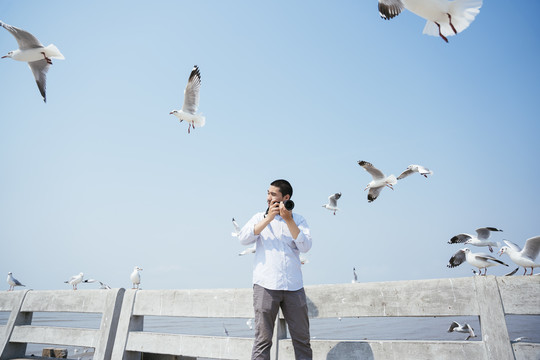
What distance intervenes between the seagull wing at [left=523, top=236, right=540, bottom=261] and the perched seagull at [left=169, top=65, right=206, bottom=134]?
323 inches

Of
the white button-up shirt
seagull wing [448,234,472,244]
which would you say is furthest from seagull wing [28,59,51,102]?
seagull wing [448,234,472,244]

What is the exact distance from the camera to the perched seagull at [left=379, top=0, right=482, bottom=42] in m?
4.79

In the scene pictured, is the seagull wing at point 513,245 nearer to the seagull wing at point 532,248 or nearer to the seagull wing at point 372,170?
the seagull wing at point 532,248

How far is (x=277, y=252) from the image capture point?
296cm

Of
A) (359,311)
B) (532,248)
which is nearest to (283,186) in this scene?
(359,311)

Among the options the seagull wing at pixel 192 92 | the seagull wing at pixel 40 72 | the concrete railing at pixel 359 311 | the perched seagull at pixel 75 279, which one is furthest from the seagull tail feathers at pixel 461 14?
the perched seagull at pixel 75 279

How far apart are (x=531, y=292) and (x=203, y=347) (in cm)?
314

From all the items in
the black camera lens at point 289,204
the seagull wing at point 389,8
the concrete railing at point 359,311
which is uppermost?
the seagull wing at point 389,8

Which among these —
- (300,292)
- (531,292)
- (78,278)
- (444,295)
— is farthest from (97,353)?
(78,278)

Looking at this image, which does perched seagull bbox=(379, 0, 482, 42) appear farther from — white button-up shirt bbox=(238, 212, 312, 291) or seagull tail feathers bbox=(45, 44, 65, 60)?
seagull tail feathers bbox=(45, 44, 65, 60)

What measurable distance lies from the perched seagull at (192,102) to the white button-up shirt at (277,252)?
7931 millimetres

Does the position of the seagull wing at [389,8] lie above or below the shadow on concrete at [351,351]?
above

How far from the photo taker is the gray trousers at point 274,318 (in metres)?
2.79

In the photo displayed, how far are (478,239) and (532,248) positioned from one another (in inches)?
117
